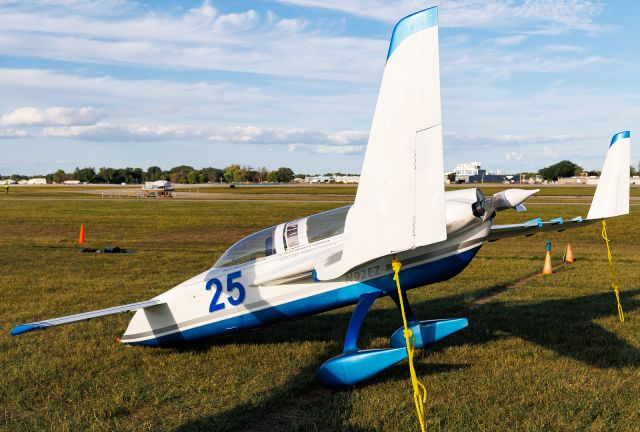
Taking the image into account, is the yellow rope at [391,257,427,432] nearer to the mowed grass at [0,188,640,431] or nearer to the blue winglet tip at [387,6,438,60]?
the mowed grass at [0,188,640,431]

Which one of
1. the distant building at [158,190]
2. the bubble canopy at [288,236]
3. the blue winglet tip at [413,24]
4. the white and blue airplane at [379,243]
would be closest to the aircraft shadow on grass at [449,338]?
the white and blue airplane at [379,243]

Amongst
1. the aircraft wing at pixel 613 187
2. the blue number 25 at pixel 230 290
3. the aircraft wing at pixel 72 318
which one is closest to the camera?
the aircraft wing at pixel 72 318

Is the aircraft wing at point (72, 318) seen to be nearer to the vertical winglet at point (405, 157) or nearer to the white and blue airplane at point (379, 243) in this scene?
the white and blue airplane at point (379, 243)

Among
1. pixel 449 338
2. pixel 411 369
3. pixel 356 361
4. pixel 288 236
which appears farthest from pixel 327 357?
pixel 411 369

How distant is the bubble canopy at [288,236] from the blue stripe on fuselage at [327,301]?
773 mm

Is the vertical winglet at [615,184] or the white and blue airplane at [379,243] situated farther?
the vertical winglet at [615,184]

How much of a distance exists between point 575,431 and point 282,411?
3260mm

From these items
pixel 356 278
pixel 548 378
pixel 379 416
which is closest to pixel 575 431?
pixel 548 378

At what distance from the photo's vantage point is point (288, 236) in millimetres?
7895

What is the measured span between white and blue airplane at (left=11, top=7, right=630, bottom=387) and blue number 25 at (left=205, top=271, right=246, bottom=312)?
15mm

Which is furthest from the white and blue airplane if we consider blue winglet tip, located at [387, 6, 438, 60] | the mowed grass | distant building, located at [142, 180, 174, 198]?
distant building, located at [142, 180, 174, 198]

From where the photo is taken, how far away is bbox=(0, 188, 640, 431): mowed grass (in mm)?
6391

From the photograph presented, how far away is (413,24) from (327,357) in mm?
5444

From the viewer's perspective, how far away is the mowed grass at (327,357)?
639 centimetres
